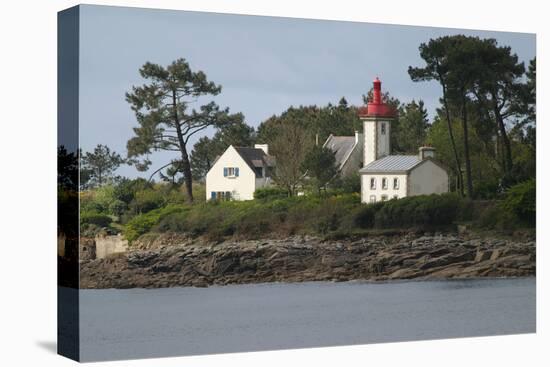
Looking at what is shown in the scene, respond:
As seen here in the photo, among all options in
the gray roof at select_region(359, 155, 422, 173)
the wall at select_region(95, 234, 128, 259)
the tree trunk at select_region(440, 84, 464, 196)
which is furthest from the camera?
the tree trunk at select_region(440, 84, 464, 196)

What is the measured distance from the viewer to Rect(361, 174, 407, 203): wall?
1998cm

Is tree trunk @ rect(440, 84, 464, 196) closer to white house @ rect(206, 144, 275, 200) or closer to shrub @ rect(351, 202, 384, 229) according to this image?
shrub @ rect(351, 202, 384, 229)

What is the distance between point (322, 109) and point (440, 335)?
12.2 ft

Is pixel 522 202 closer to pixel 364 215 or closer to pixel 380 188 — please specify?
pixel 380 188

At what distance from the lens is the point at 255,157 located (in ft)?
64.0

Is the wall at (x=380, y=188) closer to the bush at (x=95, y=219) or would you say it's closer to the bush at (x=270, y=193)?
the bush at (x=270, y=193)

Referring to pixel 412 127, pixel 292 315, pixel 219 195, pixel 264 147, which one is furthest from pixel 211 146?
pixel 412 127

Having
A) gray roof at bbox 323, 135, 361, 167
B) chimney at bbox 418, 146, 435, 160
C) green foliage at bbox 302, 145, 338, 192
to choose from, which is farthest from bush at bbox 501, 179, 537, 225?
green foliage at bbox 302, 145, 338, 192

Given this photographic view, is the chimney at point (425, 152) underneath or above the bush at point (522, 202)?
above

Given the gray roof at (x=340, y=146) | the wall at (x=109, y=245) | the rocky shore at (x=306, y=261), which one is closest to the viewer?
the wall at (x=109, y=245)

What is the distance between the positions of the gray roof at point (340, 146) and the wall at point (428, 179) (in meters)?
1.07

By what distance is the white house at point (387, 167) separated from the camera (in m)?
20.1

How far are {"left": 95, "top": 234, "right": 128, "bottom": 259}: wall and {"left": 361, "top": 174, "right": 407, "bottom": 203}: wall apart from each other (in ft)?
12.2

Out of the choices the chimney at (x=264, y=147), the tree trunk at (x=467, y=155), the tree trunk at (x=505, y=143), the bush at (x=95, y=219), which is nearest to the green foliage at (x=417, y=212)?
the tree trunk at (x=467, y=155)
